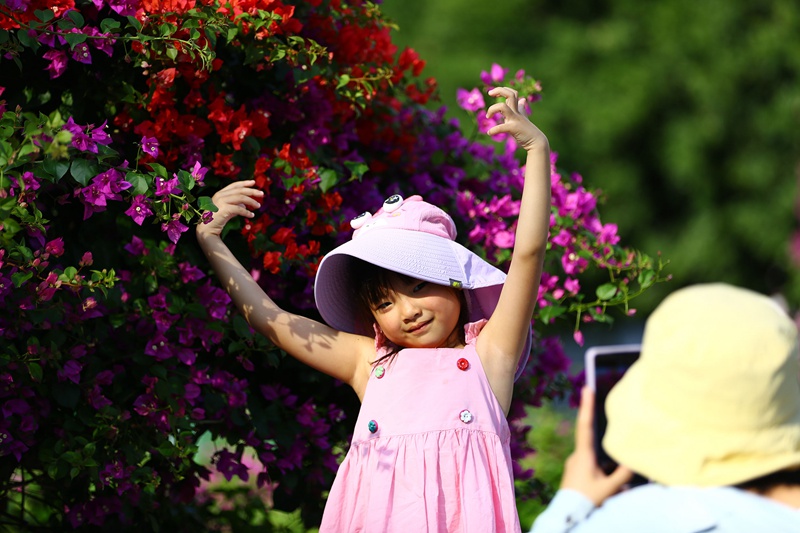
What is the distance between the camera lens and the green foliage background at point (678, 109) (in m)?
13.4

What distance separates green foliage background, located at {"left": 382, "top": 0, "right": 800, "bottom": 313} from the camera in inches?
529

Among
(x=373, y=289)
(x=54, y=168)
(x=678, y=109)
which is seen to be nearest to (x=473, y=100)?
(x=373, y=289)

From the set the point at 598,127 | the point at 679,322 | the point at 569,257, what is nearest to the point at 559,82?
the point at 598,127

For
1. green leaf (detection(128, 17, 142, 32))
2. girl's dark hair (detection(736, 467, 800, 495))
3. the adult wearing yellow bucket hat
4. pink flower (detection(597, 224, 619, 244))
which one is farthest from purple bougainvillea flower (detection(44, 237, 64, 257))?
pink flower (detection(597, 224, 619, 244))

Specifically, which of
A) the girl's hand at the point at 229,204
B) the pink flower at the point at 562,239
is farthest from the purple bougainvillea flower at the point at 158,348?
the pink flower at the point at 562,239

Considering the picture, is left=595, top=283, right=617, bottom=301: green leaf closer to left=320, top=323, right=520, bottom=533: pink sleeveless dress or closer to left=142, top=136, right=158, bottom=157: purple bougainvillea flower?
left=320, top=323, right=520, bottom=533: pink sleeveless dress

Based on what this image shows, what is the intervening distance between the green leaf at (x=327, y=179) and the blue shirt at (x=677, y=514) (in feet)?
5.17

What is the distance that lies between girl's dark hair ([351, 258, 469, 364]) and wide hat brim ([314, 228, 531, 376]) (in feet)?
0.04

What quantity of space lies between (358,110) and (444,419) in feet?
3.74

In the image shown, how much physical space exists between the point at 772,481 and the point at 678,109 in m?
12.7

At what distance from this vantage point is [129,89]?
2.84m

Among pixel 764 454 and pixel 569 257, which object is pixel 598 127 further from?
pixel 764 454

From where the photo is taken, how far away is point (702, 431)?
1543mm

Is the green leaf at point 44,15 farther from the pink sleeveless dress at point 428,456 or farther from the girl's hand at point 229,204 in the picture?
the pink sleeveless dress at point 428,456
